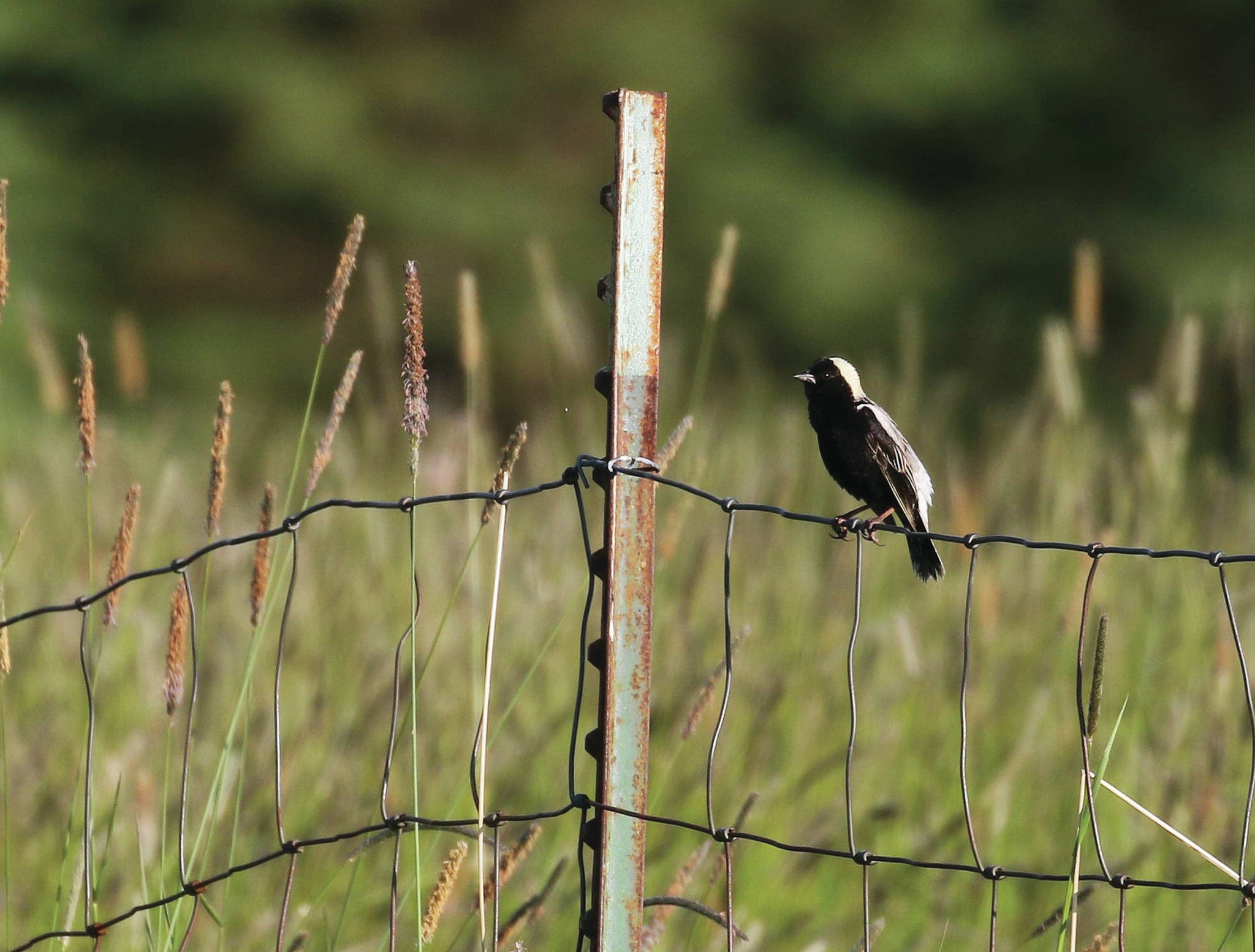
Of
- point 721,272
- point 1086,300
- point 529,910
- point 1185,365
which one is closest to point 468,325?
point 721,272

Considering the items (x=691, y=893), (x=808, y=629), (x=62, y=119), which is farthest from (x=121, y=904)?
(x=62, y=119)

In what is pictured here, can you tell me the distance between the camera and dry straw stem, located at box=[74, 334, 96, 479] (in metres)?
1.72

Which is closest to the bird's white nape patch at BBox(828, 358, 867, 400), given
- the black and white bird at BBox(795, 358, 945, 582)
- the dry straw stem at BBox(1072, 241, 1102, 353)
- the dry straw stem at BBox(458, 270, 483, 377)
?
the black and white bird at BBox(795, 358, 945, 582)

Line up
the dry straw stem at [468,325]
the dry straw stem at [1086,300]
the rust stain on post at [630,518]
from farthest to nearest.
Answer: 1. the dry straw stem at [1086,300]
2. the dry straw stem at [468,325]
3. the rust stain on post at [630,518]

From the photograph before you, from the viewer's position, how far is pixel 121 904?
2426mm

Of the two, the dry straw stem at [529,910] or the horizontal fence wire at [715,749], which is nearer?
the horizontal fence wire at [715,749]

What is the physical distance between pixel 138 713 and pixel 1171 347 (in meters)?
2.17

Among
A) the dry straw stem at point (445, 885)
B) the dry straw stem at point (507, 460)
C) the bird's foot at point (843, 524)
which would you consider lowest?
the dry straw stem at point (445, 885)

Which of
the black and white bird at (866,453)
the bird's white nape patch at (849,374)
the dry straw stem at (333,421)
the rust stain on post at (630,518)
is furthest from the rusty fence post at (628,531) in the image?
the bird's white nape patch at (849,374)

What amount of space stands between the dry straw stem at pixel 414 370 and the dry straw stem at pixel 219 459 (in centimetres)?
24

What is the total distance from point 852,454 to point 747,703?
2.75 ft

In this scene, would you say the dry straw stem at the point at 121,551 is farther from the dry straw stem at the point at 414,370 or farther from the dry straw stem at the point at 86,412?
the dry straw stem at the point at 414,370

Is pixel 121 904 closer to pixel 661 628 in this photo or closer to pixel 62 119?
pixel 661 628

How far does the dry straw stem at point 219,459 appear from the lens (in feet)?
5.64
